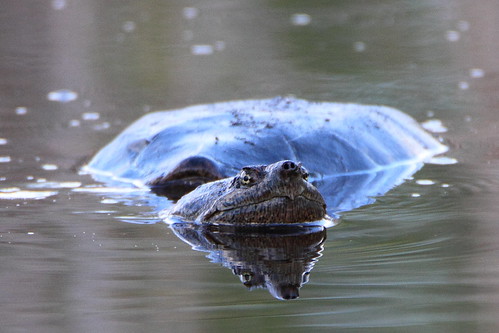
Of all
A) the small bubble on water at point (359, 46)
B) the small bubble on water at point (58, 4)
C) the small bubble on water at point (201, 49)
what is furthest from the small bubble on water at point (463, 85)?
the small bubble on water at point (58, 4)

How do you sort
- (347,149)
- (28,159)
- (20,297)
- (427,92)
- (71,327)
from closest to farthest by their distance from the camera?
(71,327)
(20,297)
(347,149)
(28,159)
(427,92)

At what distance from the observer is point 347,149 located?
636 cm

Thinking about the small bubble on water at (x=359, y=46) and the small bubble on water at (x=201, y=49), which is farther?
the small bubble on water at (x=201, y=49)

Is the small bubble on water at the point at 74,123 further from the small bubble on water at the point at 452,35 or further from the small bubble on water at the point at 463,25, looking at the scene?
the small bubble on water at the point at 463,25

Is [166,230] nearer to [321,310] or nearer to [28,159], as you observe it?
[321,310]

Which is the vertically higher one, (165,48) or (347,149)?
(347,149)

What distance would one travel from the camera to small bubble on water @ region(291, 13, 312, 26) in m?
12.8

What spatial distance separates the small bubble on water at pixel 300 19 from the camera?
12.8 m

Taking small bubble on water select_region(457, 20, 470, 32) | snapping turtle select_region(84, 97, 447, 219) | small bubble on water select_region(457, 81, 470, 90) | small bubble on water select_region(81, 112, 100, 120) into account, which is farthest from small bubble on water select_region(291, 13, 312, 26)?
snapping turtle select_region(84, 97, 447, 219)

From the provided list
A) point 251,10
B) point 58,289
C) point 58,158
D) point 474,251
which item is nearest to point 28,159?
point 58,158

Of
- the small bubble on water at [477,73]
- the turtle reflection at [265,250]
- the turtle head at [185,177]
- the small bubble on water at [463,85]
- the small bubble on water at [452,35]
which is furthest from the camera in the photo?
the small bubble on water at [452,35]

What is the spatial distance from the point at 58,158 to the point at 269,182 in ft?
9.25

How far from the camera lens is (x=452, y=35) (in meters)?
12.1

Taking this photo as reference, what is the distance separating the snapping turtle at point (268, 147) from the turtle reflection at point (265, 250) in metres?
0.80
